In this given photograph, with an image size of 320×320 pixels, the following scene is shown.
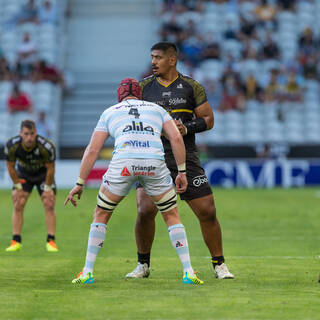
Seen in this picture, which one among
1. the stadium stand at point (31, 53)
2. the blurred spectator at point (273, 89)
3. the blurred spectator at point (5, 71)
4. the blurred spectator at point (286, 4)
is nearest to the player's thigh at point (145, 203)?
the stadium stand at point (31, 53)

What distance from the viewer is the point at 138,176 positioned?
8297 millimetres

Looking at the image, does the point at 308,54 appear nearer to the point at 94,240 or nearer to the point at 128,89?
the point at 128,89

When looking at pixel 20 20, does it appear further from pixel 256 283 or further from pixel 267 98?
pixel 256 283

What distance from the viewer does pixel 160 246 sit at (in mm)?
13086

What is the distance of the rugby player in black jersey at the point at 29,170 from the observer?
→ 12.7 meters

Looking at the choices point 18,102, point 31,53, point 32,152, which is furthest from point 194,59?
point 32,152

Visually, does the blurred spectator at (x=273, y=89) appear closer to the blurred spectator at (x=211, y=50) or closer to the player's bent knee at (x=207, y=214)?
the blurred spectator at (x=211, y=50)

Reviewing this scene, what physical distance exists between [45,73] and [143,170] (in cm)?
2541

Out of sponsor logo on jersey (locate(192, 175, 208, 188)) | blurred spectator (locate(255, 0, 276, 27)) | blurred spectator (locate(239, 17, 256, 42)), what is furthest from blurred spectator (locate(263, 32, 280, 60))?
sponsor logo on jersey (locate(192, 175, 208, 188))

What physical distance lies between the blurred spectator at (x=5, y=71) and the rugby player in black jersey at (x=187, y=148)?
2480cm

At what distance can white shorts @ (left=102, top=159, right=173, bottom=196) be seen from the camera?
823 cm

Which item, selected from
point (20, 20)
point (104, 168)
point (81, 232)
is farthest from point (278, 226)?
point (20, 20)

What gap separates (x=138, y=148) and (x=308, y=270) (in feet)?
9.62

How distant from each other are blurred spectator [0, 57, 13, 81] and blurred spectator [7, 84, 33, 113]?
1.39m
